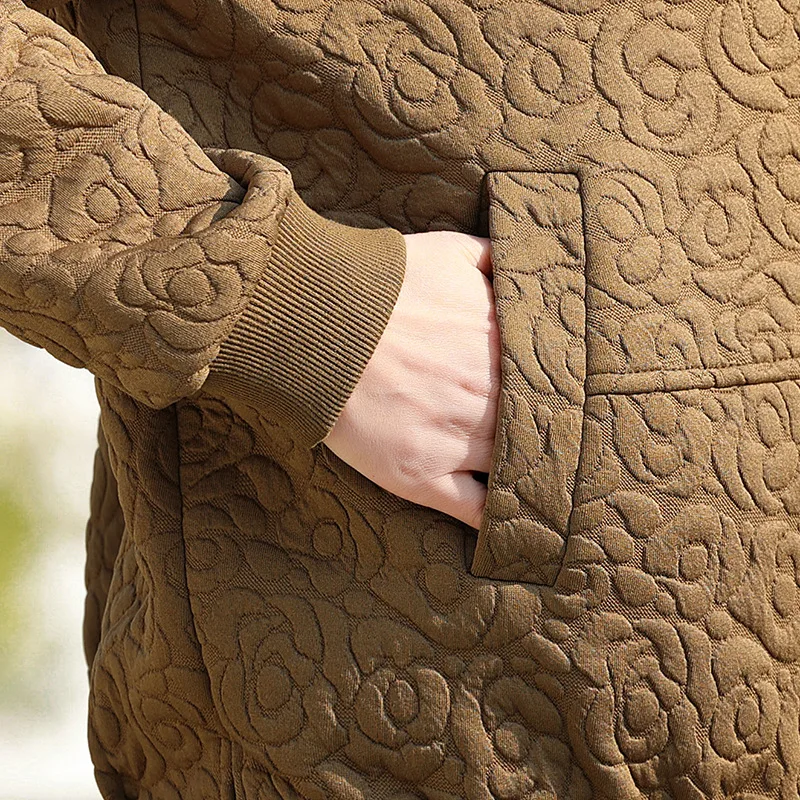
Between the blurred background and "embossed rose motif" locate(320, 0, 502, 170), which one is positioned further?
the blurred background

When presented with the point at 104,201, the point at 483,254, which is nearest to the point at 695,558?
the point at 483,254

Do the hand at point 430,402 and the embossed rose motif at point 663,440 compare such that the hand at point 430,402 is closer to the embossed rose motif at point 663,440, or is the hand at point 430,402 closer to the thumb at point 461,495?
the thumb at point 461,495

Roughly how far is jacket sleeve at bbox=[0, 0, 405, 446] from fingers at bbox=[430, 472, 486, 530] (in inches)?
3.9

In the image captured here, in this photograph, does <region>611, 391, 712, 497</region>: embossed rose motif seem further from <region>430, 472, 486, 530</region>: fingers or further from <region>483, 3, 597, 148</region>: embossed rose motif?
<region>483, 3, 597, 148</region>: embossed rose motif

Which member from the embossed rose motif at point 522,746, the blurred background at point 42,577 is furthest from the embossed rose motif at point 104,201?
the blurred background at point 42,577

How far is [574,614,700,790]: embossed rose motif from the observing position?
79cm

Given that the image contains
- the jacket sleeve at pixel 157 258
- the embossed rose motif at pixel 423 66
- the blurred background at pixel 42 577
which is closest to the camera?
the jacket sleeve at pixel 157 258

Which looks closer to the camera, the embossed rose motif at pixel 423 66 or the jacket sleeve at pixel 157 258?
the jacket sleeve at pixel 157 258

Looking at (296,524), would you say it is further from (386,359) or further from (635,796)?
(635,796)

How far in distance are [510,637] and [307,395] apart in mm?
246

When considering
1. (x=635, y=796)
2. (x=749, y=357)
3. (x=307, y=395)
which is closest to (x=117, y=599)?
(x=307, y=395)

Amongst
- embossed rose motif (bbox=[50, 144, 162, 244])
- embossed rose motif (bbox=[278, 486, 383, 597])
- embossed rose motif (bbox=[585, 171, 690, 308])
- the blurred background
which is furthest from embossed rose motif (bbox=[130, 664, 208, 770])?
the blurred background

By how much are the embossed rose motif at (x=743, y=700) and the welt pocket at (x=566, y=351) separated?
0.15 meters

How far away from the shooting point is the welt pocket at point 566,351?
77 cm
